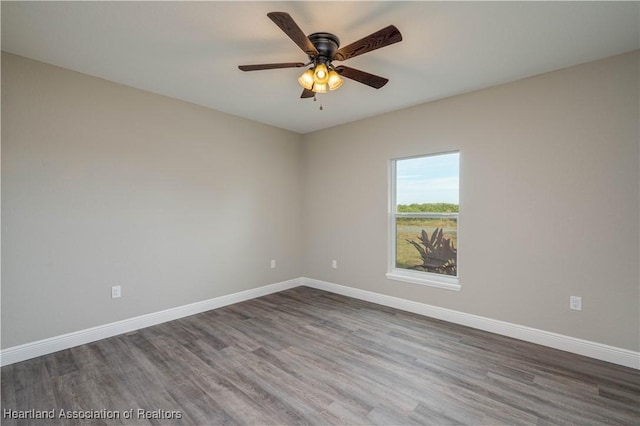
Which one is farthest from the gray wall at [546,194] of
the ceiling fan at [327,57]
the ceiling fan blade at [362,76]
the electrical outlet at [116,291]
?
the electrical outlet at [116,291]

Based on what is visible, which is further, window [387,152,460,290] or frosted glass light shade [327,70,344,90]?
window [387,152,460,290]

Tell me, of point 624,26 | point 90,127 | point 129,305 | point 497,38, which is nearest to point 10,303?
point 129,305

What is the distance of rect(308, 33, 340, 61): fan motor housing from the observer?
200 centimetres

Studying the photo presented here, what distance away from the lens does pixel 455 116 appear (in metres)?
3.25

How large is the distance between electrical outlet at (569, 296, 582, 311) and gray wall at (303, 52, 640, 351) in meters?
0.03

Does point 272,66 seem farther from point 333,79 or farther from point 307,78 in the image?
point 333,79

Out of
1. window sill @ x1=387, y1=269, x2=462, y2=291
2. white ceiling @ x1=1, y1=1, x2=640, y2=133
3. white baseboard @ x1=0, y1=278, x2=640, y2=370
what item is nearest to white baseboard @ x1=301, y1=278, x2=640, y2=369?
white baseboard @ x1=0, y1=278, x2=640, y2=370

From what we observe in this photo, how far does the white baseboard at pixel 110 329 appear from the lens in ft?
7.89

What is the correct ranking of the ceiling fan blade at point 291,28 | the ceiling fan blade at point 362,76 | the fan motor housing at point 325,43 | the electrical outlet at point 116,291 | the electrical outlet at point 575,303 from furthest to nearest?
1. the electrical outlet at point 116,291
2. the electrical outlet at point 575,303
3. the ceiling fan blade at point 362,76
4. the fan motor housing at point 325,43
5. the ceiling fan blade at point 291,28

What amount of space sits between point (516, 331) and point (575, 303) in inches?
22.6

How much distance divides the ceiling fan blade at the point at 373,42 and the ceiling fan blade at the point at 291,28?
8.1 inches

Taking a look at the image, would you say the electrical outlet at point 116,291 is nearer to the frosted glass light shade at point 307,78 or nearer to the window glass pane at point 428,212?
the frosted glass light shade at point 307,78

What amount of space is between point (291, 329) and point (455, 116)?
9.91 ft

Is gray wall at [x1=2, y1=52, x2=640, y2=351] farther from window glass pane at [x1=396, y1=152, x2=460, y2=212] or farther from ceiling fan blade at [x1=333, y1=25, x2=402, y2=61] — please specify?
ceiling fan blade at [x1=333, y1=25, x2=402, y2=61]
